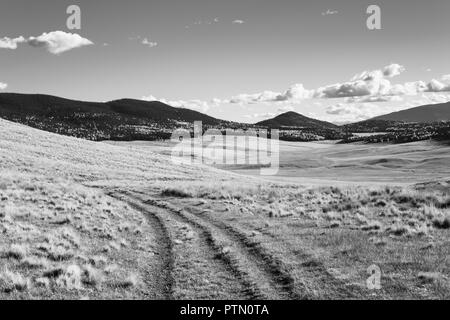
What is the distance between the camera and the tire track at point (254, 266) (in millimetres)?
10766

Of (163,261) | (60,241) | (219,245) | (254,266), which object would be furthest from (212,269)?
(60,241)

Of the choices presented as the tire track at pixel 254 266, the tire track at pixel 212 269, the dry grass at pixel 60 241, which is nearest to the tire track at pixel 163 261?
the tire track at pixel 212 269

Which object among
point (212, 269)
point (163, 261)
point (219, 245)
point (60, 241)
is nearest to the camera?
point (212, 269)

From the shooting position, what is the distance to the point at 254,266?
512 inches

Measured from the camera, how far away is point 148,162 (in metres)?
65.6

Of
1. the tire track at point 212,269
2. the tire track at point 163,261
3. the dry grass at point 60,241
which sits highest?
the dry grass at point 60,241

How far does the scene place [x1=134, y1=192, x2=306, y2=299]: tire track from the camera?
10.8 metres

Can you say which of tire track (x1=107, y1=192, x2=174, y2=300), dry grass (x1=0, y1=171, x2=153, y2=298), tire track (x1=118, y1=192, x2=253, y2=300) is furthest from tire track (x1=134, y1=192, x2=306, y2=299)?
dry grass (x1=0, y1=171, x2=153, y2=298)

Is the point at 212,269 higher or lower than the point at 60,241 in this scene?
lower

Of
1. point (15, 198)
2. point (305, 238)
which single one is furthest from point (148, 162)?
point (305, 238)

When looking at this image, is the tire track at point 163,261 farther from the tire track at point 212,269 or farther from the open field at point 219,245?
the tire track at point 212,269

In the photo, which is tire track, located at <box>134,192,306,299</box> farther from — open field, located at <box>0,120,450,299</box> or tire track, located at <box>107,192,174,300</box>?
tire track, located at <box>107,192,174,300</box>

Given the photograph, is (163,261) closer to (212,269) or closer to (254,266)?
(212,269)

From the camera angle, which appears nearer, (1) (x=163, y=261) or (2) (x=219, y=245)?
(1) (x=163, y=261)
